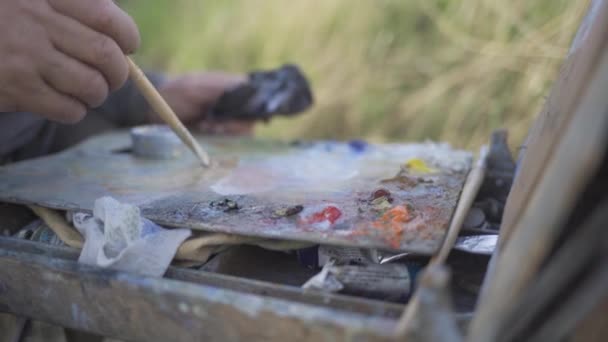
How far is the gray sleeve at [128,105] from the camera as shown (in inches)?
76.5

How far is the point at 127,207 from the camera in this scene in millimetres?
821

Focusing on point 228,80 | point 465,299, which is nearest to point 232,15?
point 228,80

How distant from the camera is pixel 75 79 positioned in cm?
95

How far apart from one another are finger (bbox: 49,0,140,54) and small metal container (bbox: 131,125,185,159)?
356mm

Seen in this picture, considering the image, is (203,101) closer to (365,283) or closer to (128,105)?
(128,105)

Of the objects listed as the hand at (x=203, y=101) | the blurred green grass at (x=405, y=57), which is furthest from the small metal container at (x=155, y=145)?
the blurred green grass at (x=405, y=57)

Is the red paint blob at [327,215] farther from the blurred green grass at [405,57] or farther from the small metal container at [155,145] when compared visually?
the blurred green grass at [405,57]

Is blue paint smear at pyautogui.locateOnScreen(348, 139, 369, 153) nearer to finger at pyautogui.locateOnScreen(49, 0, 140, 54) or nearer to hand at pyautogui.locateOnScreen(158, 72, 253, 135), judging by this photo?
hand at pyautogui.locateOnScreen(158, 72, 253, 135)

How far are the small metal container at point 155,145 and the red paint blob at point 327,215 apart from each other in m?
0.61

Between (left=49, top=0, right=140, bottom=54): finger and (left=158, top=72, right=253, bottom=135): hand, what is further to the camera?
(left=158, top=72, right=253, bottom=135): hand

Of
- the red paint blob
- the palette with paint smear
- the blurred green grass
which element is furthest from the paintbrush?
the blurred green grass

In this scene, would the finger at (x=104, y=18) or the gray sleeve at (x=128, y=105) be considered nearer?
the finger at (x=104, y=18)

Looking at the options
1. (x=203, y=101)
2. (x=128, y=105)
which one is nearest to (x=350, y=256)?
(x=203, y=101)

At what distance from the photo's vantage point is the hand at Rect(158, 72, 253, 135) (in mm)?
1827
